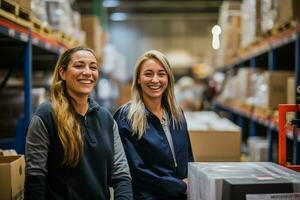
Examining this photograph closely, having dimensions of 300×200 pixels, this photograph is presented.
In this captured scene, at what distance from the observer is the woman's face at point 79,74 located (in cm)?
270

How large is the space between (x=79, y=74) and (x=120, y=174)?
0.77 meters

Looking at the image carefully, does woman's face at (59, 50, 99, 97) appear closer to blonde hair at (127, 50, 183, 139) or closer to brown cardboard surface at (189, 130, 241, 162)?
blonde hair at (127, 50, 183, 139)

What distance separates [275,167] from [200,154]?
1.67 m

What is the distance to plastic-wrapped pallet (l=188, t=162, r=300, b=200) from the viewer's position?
1.93m

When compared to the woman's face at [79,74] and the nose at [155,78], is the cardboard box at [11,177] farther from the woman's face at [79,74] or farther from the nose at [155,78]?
the nose at [155,78]

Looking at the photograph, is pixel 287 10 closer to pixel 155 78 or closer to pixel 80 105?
pixel 155 78

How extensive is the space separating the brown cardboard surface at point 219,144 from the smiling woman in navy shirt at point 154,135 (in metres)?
0.70

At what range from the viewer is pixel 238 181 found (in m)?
1.96

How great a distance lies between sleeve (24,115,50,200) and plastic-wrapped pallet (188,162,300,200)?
93 cm

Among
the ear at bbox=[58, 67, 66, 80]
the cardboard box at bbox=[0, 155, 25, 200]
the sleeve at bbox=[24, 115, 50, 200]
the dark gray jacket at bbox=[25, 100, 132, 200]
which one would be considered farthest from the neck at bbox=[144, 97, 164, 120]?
the cardboard box at bbox=[0, 155, 25, 200]

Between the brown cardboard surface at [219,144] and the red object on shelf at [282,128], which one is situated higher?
the red object on shelf at [282,128]

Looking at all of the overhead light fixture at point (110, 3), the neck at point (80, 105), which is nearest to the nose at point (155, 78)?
the neck at point (80, 105)

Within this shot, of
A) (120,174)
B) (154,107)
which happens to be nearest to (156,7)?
(154,107)

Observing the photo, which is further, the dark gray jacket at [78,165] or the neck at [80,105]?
the neck at [80,105]
